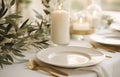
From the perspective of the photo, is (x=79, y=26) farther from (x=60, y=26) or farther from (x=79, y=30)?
(x=60, y=26)

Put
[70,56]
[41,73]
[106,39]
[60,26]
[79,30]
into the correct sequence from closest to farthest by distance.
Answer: [41,73], [70,56], [60,26], [106,39], [79,30]

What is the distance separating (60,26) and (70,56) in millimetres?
239

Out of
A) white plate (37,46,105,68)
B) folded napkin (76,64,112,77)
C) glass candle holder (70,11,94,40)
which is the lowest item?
folded napkin (76,64,112,77)

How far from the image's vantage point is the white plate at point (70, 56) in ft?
2.81

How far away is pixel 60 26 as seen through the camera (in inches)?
45.8

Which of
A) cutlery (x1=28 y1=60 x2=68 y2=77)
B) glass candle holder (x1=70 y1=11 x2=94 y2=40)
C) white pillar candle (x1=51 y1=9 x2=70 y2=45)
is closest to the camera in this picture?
cutlery (x1=28 y1=60 x2=68 y2=77)

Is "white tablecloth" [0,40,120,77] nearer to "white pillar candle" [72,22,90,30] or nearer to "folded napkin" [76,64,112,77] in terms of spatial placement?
"folded napkin" [76,64,112,77]

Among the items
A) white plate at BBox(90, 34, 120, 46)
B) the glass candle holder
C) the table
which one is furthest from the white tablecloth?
the glass candle holder

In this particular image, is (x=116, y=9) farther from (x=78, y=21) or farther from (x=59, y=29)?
(x=59, y=29)

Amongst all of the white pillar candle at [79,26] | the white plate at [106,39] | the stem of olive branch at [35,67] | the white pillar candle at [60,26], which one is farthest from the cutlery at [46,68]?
the white pillar candle at [79,26]

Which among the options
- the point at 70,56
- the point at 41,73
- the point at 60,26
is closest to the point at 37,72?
the point at 41,73

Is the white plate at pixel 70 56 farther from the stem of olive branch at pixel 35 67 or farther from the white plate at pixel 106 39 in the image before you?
the white plate at pixel 106 39

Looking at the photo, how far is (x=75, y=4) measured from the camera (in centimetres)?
266

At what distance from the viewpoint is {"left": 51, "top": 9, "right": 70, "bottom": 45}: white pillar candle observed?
116cm
